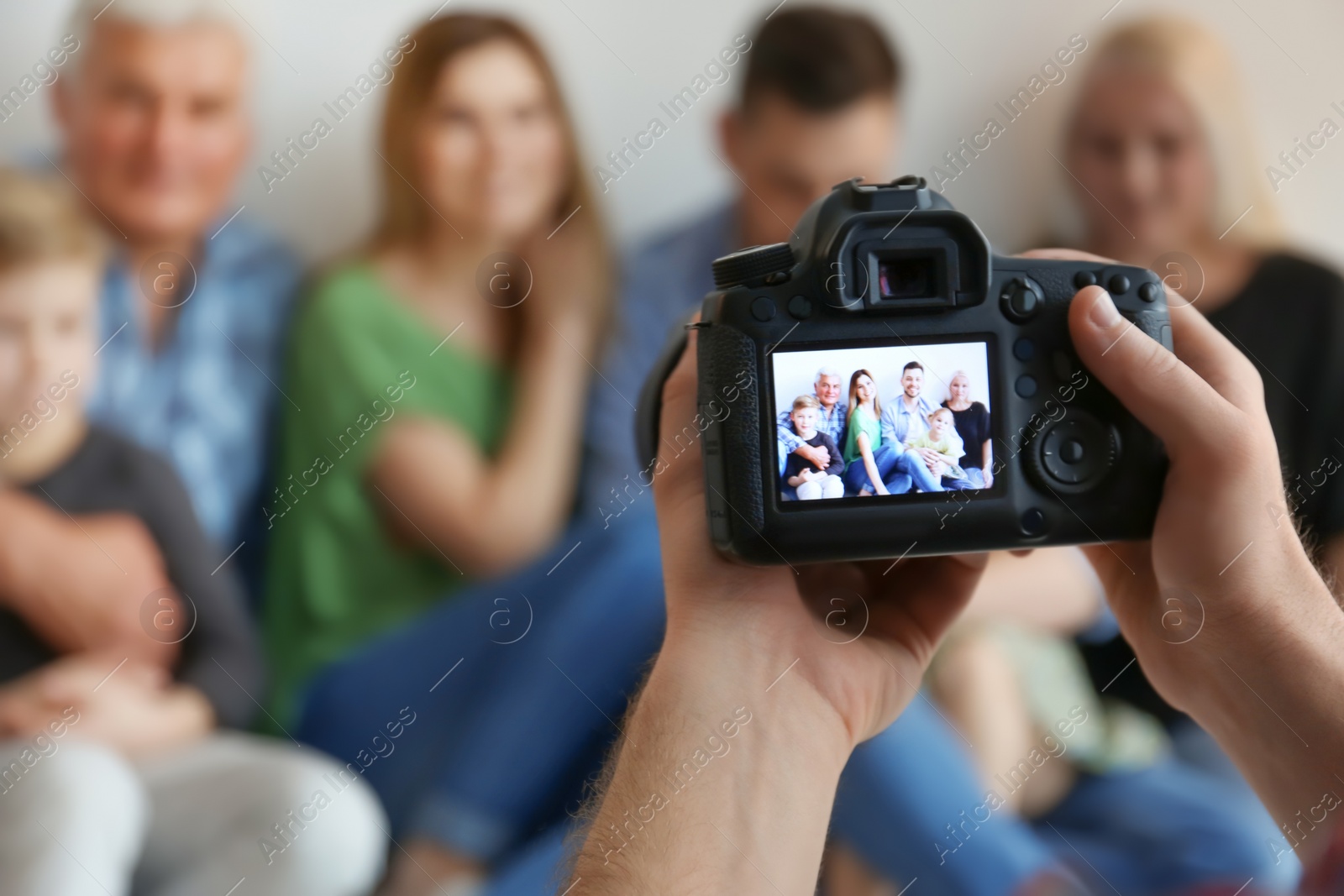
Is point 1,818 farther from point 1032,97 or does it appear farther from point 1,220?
point 1032,97

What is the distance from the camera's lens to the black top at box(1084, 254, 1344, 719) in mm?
1205

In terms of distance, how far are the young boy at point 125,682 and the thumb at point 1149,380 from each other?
0.90 meters

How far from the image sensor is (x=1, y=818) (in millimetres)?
952

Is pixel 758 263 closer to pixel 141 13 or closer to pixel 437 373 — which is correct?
pixel 437 373

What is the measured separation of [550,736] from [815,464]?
66 centimetres

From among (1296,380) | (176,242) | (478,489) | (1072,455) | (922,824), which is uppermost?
(176,242)

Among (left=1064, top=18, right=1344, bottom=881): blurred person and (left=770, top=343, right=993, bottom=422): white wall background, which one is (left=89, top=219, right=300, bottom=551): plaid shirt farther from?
(left=1064, top=18, right=1344, bottom=881): blurred person

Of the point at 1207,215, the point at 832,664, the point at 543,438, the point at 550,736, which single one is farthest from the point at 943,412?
the point at 1207,215

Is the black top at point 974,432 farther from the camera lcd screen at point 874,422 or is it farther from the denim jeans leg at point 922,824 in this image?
the denim jeans leg at point 922,824

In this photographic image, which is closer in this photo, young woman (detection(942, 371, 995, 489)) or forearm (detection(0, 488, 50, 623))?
young woman (detection(942, 371, 995, 489))

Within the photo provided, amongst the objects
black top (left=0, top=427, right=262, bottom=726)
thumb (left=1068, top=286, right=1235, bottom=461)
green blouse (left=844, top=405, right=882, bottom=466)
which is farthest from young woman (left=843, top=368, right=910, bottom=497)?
black top (left=0, top=427, right=262, bottom=726)

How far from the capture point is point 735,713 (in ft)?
1.55

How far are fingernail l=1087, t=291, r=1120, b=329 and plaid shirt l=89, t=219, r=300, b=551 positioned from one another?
0.96 metres
